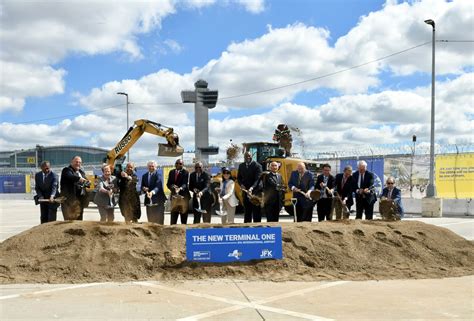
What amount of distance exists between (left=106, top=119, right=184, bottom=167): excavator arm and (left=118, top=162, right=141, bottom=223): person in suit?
11.1 meters

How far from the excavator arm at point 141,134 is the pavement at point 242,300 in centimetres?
1471

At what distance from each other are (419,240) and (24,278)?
21.2ft

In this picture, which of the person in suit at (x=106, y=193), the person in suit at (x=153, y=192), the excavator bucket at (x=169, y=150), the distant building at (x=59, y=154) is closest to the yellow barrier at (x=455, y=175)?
the excavator bucket at (x=169, y=150)

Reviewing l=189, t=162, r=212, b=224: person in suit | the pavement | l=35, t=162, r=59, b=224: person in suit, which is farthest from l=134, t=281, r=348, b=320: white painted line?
l=35, t=162, r=59, b=224: person in suit

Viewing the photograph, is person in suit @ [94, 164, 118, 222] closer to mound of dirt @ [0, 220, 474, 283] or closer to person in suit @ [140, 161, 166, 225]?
person in suit @ [140, 161, 166, 225]

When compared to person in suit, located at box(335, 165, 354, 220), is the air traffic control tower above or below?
above

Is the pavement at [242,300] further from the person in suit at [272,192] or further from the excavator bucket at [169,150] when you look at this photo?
the excavator bucket at [169,150]

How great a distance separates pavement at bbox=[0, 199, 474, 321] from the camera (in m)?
5.52

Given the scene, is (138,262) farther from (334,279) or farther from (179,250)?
(334,279)

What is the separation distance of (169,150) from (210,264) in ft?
46.8

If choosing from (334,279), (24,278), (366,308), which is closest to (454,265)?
(334,279)

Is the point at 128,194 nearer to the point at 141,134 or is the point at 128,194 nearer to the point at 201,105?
the point at 141,134

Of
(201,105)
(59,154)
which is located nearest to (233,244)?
(201,105)

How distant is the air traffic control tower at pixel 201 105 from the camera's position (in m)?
78.6
